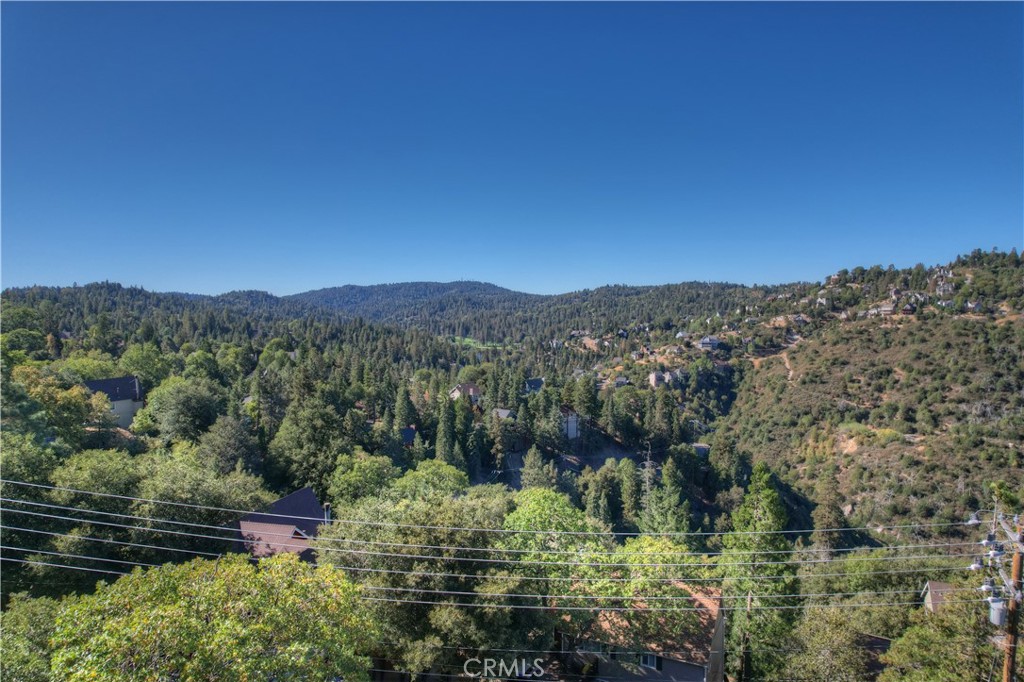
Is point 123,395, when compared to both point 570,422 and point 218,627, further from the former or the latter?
point 570,422

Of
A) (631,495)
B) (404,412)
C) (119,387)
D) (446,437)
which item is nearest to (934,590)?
(631,495)

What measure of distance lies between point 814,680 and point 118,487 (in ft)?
74.2

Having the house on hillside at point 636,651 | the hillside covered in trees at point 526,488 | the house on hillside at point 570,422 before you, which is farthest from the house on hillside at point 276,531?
the house on hillside at point 570,422

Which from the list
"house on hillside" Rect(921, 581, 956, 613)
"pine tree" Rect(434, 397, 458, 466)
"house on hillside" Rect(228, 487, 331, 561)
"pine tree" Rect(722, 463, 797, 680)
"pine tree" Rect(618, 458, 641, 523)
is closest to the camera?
"pine tree" Rect(722, 463, 797, 680)

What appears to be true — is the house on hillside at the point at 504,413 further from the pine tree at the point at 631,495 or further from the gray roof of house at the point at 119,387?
the gray roof of house at the point at 119,387

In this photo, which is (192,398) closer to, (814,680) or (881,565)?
(814,680)

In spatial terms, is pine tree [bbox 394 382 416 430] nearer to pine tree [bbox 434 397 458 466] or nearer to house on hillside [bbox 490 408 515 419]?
pine tree [bbox 434 397 458 466]

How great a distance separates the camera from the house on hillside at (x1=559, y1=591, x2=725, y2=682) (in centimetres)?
1461

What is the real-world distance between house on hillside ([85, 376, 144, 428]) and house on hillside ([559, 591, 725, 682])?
42829 mm

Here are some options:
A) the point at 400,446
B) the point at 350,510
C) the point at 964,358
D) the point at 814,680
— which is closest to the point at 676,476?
the point at 400,446

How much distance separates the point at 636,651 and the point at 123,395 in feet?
153

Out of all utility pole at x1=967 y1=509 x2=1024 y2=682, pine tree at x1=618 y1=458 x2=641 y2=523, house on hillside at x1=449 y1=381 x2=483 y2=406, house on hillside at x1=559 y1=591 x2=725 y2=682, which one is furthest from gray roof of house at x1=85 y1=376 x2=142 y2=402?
utility pole at x1=967 y1=509 x2=1024 y2=682

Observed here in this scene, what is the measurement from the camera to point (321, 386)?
34.1 metres

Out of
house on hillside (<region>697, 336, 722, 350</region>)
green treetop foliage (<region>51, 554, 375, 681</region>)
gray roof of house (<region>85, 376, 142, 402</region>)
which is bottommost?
green treetop foliage (<region>51, 554, 375, 681</region>)
